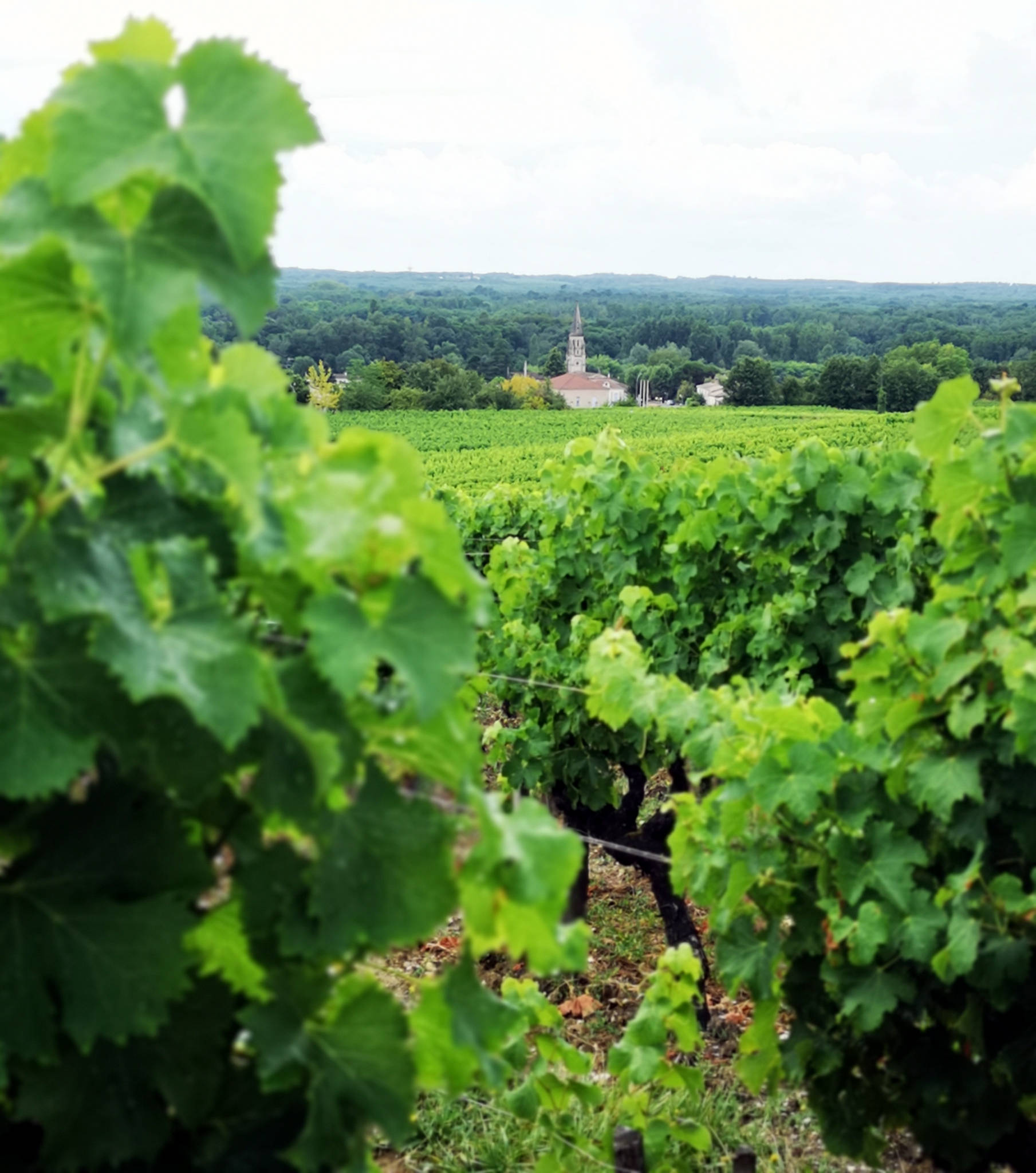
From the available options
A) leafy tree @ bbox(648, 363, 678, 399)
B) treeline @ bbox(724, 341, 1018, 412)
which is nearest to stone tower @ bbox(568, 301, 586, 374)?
leafy tree @ bbox(648, 363, 678, 399)

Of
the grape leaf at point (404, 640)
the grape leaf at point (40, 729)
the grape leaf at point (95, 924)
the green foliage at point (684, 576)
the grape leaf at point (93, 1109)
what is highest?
the grape leaf at point (404, 640)

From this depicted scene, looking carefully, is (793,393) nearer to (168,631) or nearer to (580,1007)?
(580,1007)

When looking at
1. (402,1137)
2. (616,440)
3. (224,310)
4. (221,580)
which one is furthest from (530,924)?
(616,440)

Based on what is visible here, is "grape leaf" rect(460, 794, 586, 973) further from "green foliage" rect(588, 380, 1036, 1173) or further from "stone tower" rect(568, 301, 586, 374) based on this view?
"stone tower" rect(568, 301, 586, 374)

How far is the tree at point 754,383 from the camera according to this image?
9512 cm

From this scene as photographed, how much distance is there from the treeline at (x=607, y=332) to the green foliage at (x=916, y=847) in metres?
88.2

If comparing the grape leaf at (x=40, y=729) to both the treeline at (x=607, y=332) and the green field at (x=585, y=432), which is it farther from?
the treeline at (x=607, y=332)

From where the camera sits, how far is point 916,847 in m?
2.78

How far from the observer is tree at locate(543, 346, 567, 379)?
141m

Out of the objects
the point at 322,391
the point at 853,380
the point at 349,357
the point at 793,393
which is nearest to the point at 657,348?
the point at 349,357

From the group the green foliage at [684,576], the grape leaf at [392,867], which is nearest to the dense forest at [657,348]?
the green foliage at [684,576]

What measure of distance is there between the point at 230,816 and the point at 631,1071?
244cm

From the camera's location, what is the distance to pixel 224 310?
91cm

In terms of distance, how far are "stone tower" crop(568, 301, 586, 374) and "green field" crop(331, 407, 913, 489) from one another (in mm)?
62157
